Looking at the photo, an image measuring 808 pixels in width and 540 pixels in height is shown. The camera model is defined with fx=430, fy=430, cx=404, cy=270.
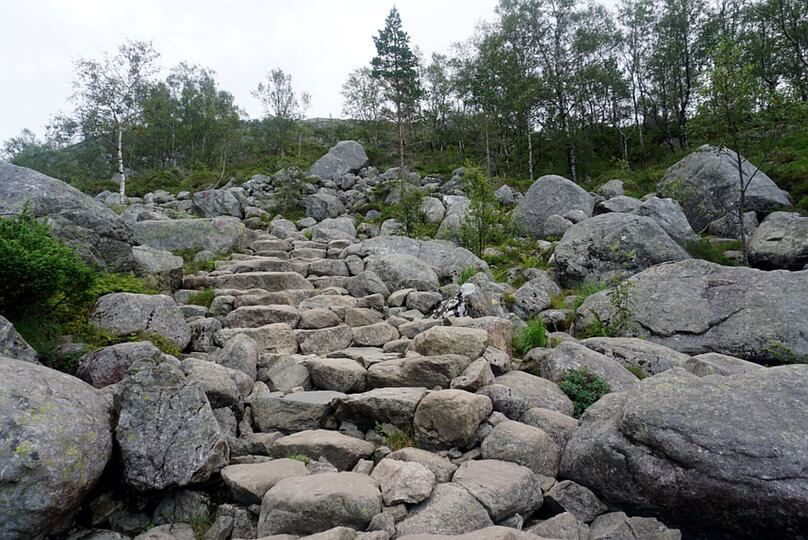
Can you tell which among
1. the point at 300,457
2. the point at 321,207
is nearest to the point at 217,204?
the point at 321,207

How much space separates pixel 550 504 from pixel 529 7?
45.9 metres

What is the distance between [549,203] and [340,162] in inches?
941

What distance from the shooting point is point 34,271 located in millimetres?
6289

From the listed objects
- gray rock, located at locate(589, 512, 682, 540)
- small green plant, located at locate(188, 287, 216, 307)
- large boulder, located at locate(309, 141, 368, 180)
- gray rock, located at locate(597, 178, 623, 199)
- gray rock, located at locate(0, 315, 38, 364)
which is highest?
large boulder, located at locate(309, 141, 368, 180)

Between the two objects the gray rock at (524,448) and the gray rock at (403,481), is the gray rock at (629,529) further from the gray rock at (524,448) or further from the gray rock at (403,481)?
the gray rock at (403,481)

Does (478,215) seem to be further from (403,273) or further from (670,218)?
(670,218)

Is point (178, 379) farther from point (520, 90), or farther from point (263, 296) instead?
point (520, 90)

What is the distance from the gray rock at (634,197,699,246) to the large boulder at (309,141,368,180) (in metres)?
27.9

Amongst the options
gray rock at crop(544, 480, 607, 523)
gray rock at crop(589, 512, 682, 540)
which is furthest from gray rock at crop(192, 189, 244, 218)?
gray rock at crop(589, 512, 682, 540)

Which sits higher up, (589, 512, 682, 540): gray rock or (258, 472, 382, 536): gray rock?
(258, 472, 382, 536): gray rock

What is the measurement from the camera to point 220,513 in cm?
492

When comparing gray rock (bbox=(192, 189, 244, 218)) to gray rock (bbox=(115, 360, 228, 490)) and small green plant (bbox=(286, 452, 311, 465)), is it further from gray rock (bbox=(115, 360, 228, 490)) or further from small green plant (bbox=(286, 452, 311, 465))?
small green plant (bbox=(286, 452, 311, 465))

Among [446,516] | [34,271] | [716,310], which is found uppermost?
[34,271]

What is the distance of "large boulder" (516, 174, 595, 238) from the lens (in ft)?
76.7
